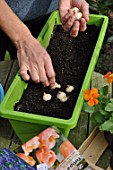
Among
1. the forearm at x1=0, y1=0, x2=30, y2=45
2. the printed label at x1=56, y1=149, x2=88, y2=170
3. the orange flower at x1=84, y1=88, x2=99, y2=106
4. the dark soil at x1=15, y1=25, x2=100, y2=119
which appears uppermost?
the forearm at x1=0, y1=0, x2=30, y2=45

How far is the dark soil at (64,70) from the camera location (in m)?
1.28

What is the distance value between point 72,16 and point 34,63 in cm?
27

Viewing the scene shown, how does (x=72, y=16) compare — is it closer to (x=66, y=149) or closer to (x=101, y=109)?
(x=101, y=109)

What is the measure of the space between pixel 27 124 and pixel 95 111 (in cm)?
24

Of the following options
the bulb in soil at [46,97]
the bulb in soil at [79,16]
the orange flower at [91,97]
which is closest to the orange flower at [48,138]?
the orange flower at [91,97]

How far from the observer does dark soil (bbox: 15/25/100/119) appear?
1.28 meters

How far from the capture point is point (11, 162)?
1.00m

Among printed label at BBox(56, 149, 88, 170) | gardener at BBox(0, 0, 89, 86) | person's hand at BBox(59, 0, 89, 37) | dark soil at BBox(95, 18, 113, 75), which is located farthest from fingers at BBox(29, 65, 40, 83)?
dark soil at BBox(95, 18, 113, 75)

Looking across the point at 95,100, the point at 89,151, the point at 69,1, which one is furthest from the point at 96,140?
the point at 69,1

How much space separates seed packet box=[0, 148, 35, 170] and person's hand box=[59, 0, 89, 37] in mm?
634

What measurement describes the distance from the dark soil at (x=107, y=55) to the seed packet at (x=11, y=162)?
1.60m

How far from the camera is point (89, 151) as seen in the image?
3.95 ft

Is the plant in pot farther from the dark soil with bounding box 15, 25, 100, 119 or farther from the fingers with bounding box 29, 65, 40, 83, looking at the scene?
the fingers with bounding box 29, 65, 40, 83

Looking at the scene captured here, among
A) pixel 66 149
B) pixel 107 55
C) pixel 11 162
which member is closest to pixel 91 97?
pixel 66 149
